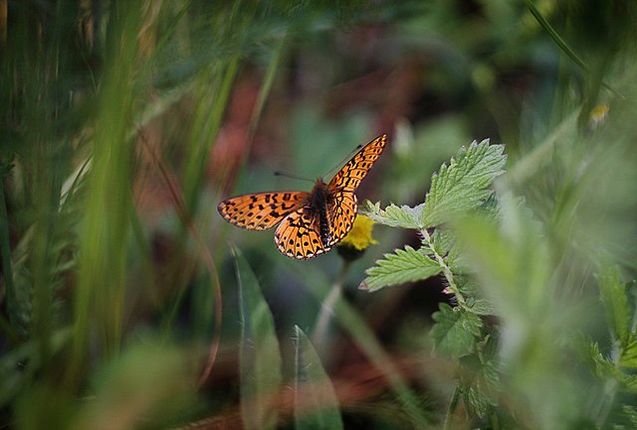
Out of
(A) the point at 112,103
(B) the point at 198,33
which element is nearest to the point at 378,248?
(B) the point at 198,33

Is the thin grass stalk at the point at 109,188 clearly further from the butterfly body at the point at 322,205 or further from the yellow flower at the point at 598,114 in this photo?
the yellow flower at the point at 598,114

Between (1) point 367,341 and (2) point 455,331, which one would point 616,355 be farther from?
(1) point 367,341

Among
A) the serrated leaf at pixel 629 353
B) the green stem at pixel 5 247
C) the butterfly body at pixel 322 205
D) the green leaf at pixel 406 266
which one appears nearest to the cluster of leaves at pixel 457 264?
the green leaf at pixel 406 266

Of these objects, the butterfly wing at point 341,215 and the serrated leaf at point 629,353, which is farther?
the butterfly wing at point 341,215

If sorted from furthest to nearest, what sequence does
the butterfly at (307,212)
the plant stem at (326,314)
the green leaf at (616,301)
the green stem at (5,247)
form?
1. the plant stem at (326,314)
2. the butterfly at (307,212)
3. the green stem at (5,247)
4. the green leaf at (616,301)

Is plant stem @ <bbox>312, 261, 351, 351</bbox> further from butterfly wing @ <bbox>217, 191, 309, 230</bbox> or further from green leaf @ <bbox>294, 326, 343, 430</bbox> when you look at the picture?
green leaf @ <bbox>294, 326, 343, 430</bbox>

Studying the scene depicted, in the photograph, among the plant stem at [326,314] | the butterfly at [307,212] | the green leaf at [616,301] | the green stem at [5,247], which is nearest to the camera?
the green leaf at [616,301]
